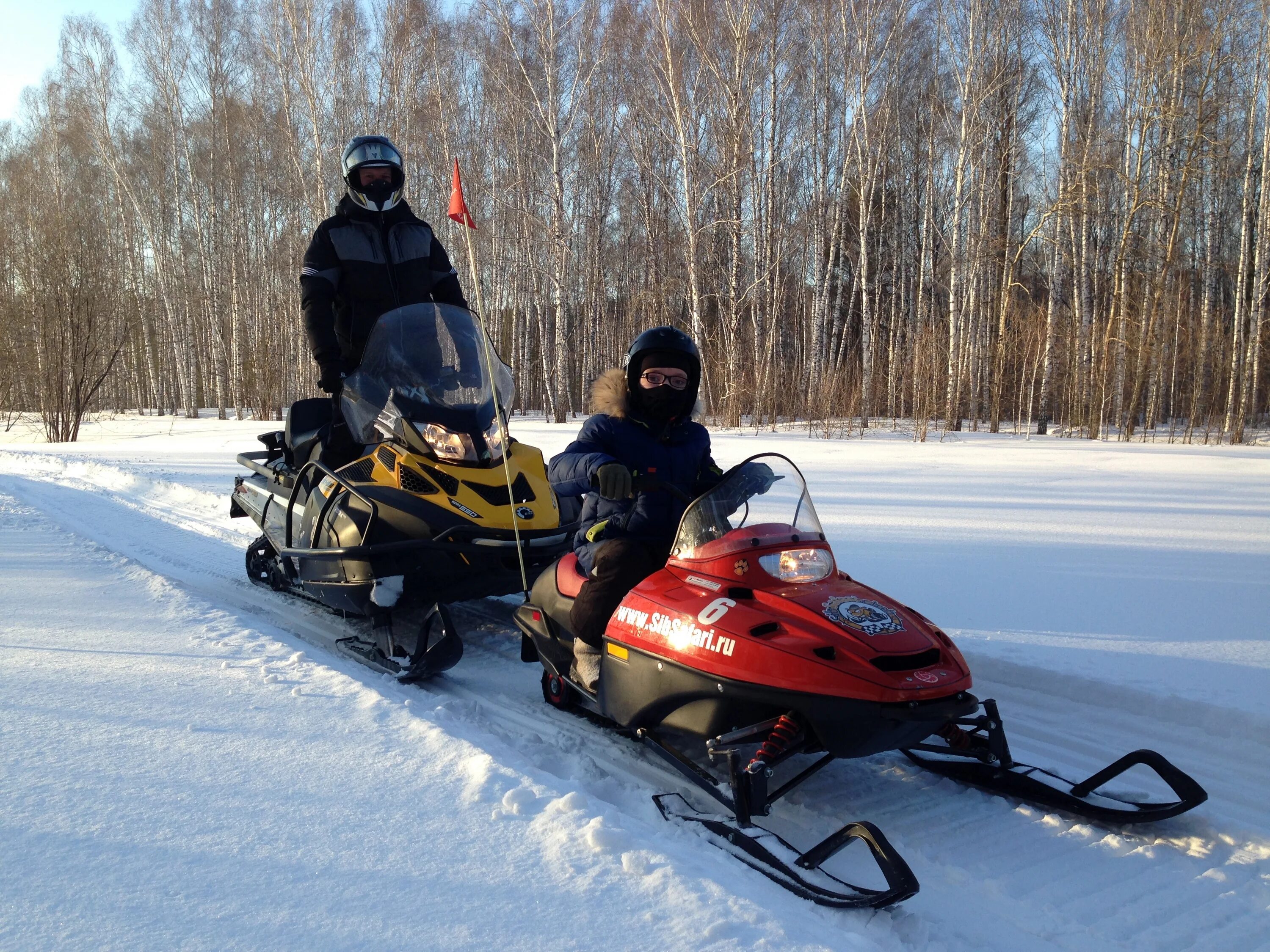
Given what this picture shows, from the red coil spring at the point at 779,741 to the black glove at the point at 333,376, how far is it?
3144mm

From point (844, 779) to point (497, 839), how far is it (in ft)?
4.43

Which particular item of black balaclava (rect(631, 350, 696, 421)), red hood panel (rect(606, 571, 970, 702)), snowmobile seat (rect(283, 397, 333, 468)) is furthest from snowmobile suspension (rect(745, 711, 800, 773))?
snowmobile seat (rect(283, 397, 333, 468))

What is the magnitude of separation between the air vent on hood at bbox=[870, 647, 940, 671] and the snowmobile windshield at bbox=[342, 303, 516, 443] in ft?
8.28

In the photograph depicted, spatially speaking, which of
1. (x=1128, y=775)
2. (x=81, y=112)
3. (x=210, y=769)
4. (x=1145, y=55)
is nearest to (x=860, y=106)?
(x=1145, y=55)

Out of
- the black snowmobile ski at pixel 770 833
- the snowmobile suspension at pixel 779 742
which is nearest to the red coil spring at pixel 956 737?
the black snowmobile ski at pixel 770 833

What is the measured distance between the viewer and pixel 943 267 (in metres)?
22.3

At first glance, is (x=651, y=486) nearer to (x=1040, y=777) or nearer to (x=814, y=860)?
(x=814, y=860)

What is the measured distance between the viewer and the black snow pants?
10.3ft

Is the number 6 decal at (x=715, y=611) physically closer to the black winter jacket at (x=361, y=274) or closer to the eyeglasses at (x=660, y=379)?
the eyeglasses at (x=660, y=379)

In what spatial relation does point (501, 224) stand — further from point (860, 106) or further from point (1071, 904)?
point (1071, 904)

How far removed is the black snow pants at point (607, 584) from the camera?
3.13m

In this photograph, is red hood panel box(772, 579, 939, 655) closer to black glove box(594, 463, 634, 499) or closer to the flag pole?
black glove box(594, 463, 634, 499)

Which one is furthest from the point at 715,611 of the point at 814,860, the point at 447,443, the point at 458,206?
the point at 458,206

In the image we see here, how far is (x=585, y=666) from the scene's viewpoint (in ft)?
10.7
